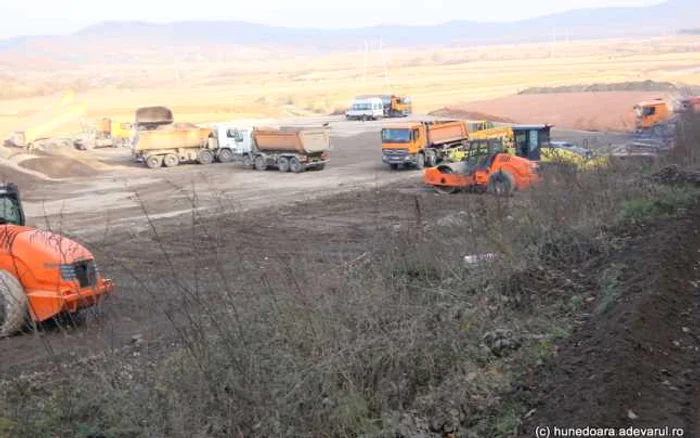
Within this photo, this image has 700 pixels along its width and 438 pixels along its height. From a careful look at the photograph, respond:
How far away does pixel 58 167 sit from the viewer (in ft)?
133

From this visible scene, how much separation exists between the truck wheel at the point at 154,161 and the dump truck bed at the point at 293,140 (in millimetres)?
6397

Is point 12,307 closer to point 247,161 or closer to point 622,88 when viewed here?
point 247,161

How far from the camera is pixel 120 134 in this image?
5566 centimetres

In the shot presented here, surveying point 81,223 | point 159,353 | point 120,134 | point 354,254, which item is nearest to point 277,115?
point 120,134

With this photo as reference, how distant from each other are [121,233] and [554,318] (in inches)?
639

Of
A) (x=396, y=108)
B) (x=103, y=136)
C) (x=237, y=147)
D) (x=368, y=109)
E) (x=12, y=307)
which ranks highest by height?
(x=12, y=307)

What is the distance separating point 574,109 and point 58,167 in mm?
40110

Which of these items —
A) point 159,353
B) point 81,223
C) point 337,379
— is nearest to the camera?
point 337,379

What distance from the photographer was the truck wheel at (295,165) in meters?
37.8

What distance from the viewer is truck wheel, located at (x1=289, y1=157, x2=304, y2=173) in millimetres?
37750

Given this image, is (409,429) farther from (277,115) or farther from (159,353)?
(277,115)

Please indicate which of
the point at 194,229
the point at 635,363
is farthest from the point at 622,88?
the point at 635,363

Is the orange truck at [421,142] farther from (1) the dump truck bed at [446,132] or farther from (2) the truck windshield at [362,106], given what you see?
(2) the truck windshield at [362,106]

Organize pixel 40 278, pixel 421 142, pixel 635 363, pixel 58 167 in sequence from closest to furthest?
pixel 635 363 < pixel 40 278 < pixel 421 142 < pixel 58 167
